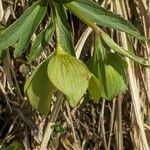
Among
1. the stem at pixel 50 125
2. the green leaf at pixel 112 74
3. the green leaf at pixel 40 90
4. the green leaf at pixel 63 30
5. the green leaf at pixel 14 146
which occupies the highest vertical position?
the green leaf at pixel 63 30

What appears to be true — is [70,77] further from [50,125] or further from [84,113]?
[84,113]

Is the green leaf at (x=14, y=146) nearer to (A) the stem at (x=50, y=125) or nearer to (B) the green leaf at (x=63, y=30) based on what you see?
(A) the stem at (x=50, y=125)

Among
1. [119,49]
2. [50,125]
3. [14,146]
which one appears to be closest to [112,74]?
[119,49]

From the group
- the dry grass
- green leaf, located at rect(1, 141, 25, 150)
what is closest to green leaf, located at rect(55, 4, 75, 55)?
the dry grass

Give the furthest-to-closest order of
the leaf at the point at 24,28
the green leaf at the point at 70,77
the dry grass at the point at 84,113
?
the dry grass at the point at 84,113
the leaf at the point at 24,28
the green leaf at the point at 70,77

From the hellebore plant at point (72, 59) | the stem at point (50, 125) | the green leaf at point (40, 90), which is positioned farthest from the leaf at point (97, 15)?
the stem at point (50, 125)

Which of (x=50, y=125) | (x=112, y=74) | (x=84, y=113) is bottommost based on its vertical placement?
(x=84, y=113)
